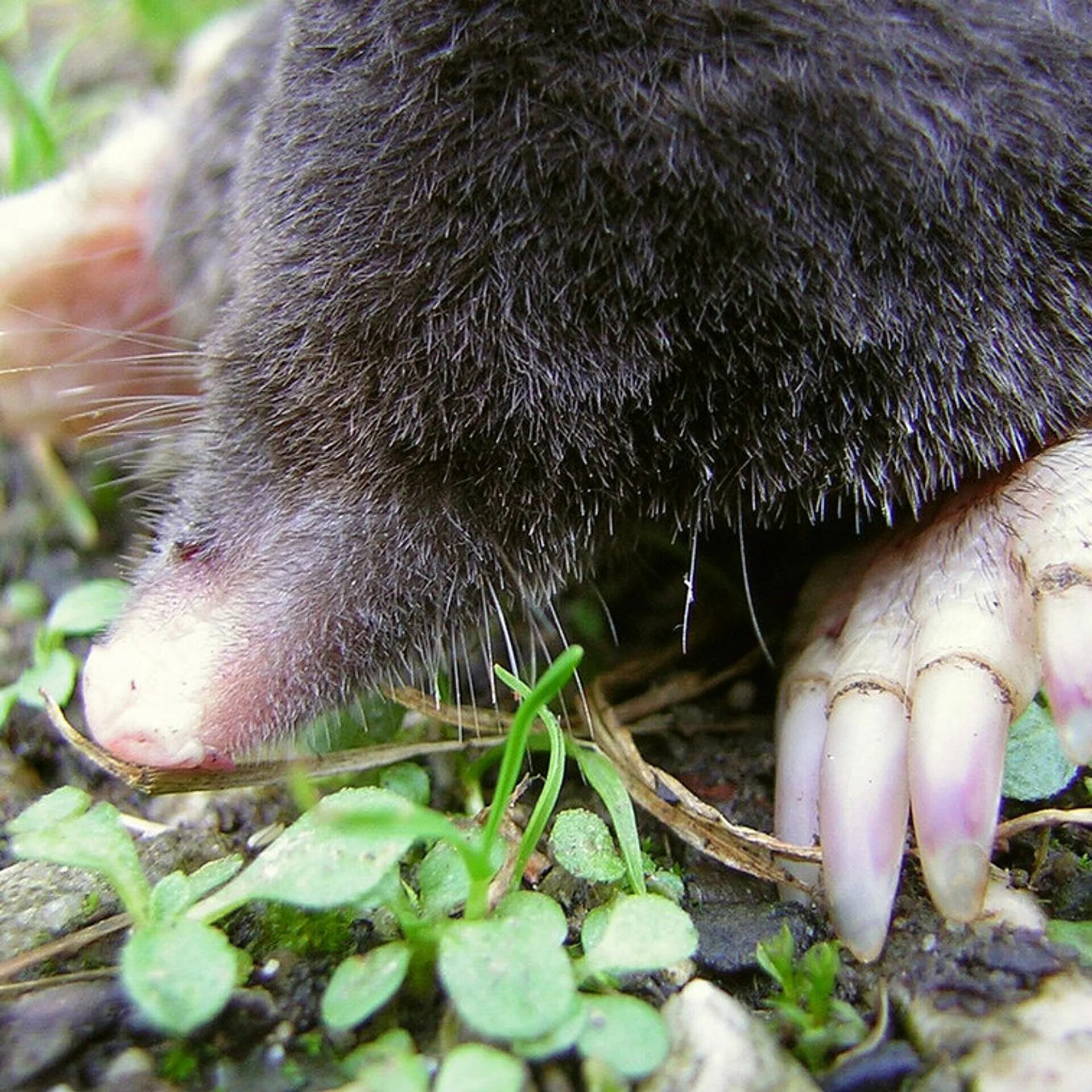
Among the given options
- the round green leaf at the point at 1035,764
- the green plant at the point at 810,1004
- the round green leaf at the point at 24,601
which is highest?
the round green leaf at the point at 24,601

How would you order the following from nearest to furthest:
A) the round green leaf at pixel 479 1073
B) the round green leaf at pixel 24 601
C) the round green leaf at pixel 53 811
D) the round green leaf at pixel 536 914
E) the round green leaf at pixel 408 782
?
1. the round green leaf at pixel 479 1073
2. the round green leaf at pixel 536 914
3. the round green leaf at pixel 53 811
4. the round green leaf at pixel 408 782
5. the round green leaf at pixel 24 601

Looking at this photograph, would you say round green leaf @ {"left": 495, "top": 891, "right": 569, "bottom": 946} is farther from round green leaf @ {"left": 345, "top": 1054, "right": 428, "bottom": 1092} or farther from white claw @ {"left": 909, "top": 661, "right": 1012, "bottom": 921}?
white claw @ {"left": 909, "top": 661, "right": 1012, "bottom": 921}

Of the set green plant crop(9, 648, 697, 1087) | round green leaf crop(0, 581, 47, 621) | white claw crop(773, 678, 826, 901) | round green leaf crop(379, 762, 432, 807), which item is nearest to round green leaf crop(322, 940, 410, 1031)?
green plant crop(9, 648, 697, 1087)

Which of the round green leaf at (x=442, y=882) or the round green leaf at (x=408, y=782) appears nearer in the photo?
the round green leaf at (x=442, y=882)

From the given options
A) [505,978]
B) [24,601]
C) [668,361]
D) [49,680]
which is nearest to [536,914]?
[505,978]

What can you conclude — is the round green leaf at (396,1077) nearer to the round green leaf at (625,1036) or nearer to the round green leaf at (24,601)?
the round green leaf at (625,1036)

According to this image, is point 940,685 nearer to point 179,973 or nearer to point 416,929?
point 416,929

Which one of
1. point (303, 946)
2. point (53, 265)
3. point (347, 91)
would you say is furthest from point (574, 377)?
point (53, 265)

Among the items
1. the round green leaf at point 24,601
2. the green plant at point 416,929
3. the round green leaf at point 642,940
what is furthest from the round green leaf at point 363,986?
the round green leaf at point 24,601

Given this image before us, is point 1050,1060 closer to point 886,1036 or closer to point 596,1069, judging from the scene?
point 886,1036
